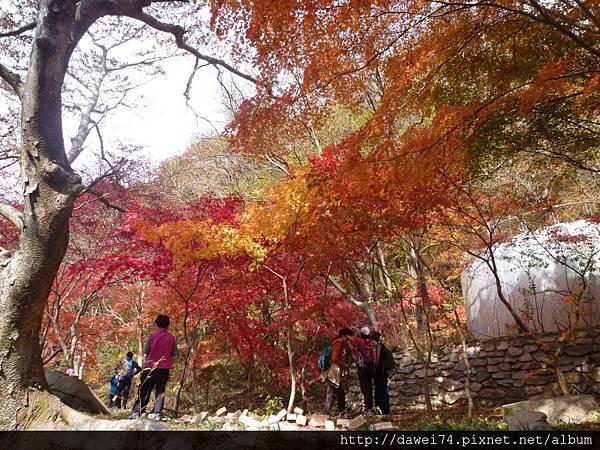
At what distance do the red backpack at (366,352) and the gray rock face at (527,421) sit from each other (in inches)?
91.7

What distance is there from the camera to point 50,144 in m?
4.64

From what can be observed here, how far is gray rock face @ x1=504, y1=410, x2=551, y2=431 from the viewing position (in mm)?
4059

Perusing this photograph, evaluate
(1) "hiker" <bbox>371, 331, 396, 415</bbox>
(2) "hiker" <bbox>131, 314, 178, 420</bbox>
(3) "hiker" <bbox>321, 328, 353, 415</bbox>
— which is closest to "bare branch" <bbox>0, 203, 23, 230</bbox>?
(2) "hiker" <bbox>131, 314, 178, 420</bbox>

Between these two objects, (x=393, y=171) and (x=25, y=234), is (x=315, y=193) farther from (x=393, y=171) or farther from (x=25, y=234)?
(x=25, y=234)

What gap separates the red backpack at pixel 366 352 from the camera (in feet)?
21.3

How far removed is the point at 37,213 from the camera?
14.6 feet

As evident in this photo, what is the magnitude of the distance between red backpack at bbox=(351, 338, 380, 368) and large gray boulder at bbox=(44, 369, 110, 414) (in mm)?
4735

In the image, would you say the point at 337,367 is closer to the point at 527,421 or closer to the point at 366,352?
the point at 366,352

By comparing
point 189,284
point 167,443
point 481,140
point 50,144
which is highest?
point 481,140

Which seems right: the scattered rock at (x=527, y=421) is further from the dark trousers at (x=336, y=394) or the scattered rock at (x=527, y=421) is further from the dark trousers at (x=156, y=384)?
the dark trousers at (x=156, y=384)

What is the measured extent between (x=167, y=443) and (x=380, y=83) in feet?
30.1

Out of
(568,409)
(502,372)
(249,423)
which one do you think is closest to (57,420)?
(249,423)

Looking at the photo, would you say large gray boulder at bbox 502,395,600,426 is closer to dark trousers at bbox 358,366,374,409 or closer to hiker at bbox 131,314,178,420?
dark trousers at bbox 358,366,374,409

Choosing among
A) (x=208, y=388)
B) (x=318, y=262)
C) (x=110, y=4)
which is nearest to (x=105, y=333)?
(x=208, y=388)
